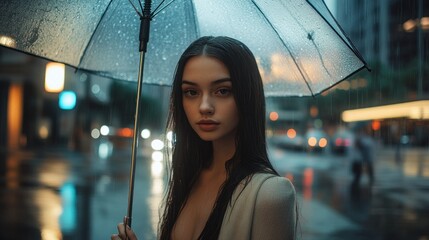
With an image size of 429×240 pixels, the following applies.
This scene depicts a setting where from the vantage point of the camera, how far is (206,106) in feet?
5.18

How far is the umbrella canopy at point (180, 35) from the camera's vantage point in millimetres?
2082

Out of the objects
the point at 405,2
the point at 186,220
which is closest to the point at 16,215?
the point at 186,220

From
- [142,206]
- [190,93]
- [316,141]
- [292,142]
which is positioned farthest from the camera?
[292,142]

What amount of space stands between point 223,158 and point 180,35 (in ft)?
3.15

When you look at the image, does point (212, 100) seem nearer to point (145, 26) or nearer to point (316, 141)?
point (145, 26)

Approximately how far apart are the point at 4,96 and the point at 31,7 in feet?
98.5

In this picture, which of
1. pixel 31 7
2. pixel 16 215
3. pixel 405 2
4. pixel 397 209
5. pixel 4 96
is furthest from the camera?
pixel 405 2

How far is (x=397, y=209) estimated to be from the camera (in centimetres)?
899

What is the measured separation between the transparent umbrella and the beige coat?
638mm

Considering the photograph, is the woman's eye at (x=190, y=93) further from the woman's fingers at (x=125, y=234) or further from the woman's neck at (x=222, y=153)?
the woman's fingers at (x=125, y=234)

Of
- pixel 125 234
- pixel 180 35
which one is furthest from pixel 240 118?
pixel 180 35

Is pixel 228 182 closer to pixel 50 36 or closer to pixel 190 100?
pixel 190 100

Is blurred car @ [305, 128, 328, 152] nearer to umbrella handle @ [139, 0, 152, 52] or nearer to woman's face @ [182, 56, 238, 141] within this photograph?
umbrella handle @ [139, 0, 152, 52]

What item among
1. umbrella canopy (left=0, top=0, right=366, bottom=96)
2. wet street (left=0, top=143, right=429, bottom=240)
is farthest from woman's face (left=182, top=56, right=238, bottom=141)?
wet street (left=0, top=143, right=429, bottom=240)
